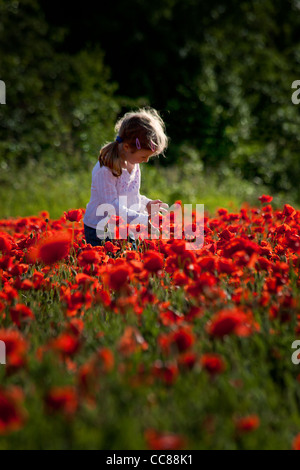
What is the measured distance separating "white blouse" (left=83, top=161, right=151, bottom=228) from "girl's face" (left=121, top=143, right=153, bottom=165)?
0.48 ft

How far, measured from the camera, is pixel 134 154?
3.78m

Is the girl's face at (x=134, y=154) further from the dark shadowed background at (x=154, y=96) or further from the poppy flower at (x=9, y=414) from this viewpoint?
the dark shadowed background at (x=154, y=96)

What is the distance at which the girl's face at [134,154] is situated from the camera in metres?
3.75

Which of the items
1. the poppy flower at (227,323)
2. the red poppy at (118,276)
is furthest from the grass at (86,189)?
the poppy flower at (227,323)

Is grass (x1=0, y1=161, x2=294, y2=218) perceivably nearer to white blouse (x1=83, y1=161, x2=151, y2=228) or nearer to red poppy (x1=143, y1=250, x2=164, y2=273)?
white blouse (x1=83, y1=161, x2=151, y2=228)

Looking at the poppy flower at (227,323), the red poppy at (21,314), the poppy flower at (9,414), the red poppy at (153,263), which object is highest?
the red poppy at (153,263)

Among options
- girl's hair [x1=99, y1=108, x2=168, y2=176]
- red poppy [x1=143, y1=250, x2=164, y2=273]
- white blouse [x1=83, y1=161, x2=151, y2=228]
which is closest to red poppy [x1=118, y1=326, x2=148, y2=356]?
red poppy [x1=143, y1=250, x2=164, y2=273]

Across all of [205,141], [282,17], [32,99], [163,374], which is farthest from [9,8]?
[163,374]

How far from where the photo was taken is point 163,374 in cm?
150

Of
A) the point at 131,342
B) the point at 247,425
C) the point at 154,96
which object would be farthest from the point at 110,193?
the point at 154,96

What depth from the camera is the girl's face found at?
375 centimetres

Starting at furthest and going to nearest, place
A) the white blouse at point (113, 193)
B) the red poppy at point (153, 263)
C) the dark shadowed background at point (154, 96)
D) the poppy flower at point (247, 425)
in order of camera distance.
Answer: the dark shadowed background at point (154, 96) < the white blouse at point (113, 193) < the red poppy at point (153, 263) < the poppy flower at point (247, 425)

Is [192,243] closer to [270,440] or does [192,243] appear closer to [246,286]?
[246,286]
